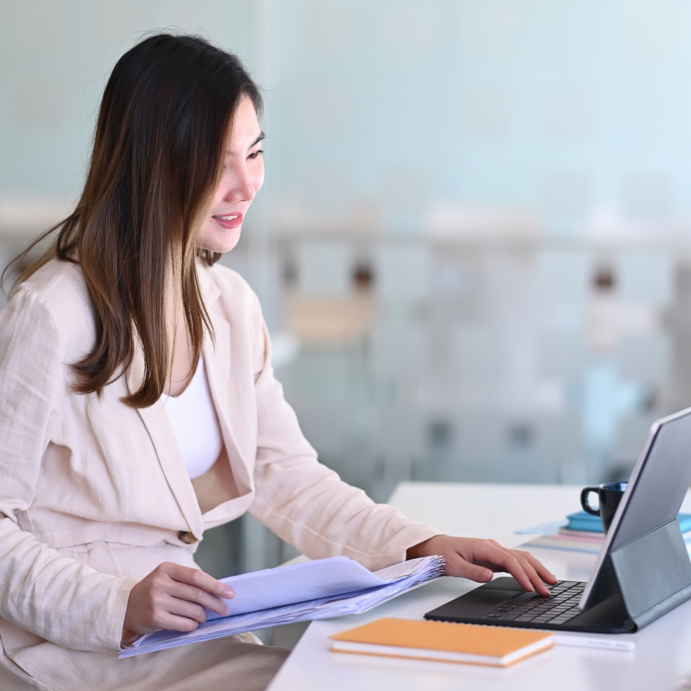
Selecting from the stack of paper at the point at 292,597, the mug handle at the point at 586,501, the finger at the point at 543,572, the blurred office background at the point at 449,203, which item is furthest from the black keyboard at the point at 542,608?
the blurred office background at the point at 449,203

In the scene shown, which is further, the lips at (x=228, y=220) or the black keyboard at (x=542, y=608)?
the lips at (x=228, y=220)

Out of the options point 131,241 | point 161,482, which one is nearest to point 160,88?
point 131,241

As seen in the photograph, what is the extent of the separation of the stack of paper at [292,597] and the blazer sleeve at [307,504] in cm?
21

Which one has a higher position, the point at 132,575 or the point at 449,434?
the point at 132,575

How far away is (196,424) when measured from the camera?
136 centimetres

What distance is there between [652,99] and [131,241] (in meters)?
2.38

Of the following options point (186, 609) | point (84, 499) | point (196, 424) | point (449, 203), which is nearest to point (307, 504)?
point (196, 424)

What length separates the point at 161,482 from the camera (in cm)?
124

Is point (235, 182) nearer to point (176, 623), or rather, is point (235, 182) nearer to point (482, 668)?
point (176, 623)

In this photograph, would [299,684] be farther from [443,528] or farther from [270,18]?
[270,18]

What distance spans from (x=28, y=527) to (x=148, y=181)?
45 centimetres

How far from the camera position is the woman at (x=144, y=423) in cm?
111

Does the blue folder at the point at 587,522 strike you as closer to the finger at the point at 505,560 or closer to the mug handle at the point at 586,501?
the mug handle at the point at 586,501

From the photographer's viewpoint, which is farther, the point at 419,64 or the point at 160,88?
the point at 419,64
